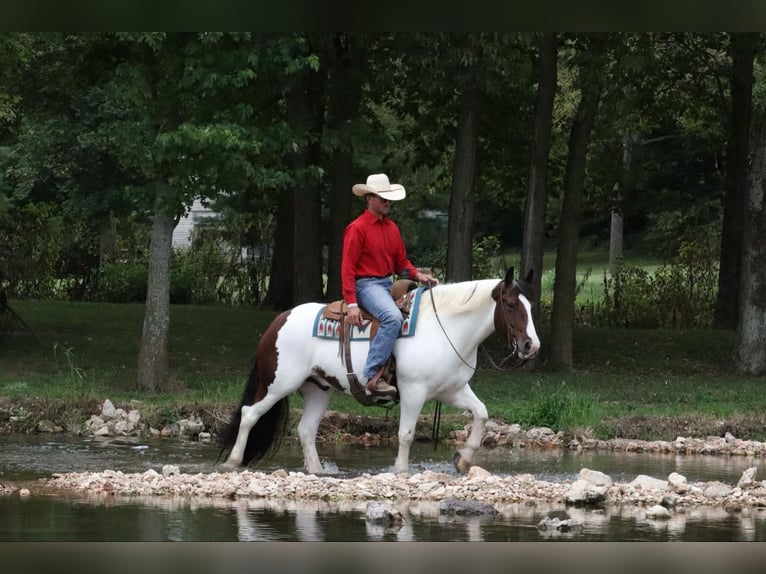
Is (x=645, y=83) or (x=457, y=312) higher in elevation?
(x=645, y=83)

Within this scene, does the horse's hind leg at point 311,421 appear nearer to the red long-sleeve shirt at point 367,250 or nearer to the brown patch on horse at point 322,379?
the brown patch on horse at point 322,379

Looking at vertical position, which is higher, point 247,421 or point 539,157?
point 539,157

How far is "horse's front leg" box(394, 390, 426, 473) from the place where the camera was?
13008 millimetres

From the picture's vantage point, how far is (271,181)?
1880cm

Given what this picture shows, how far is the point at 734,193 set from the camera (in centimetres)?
2872

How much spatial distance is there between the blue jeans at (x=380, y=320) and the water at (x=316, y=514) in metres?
1.19

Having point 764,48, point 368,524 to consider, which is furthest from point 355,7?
point 764,48

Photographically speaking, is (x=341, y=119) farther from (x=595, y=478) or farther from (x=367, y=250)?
(x=595, y=478)

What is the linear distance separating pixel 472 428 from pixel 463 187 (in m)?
10.7

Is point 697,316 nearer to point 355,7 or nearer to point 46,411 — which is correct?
point 46,411

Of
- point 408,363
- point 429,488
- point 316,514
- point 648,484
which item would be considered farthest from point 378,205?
point 648,484

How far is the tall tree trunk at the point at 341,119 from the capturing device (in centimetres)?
2377

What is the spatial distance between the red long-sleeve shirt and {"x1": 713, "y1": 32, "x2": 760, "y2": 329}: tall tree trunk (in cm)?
1540

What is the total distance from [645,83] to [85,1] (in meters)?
22.7
